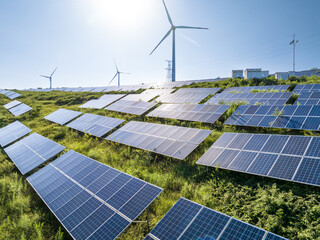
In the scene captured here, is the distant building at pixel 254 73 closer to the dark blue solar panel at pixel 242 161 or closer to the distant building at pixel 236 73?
the distant building at pixel 236 73

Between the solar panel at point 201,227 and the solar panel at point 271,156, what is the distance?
3.18 m

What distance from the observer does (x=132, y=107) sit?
22703 millimetres

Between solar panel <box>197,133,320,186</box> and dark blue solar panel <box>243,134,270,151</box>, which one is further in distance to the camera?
dark blue solar panel <box>243,134,270,151</box>

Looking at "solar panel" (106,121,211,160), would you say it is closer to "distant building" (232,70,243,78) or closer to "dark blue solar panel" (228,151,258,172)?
"dark blue solar panel" (228,151,258,172)

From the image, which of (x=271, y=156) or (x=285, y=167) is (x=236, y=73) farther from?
(x=285, y=167)

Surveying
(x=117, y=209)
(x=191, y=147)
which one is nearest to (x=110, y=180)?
(x=117, y=209)

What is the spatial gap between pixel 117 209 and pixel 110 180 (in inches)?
66.9

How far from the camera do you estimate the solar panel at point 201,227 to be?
455 centimetres

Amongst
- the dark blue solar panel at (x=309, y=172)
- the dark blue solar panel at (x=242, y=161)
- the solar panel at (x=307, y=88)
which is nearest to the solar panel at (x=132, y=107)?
the dark blue solar panel at (x=242, y=161)

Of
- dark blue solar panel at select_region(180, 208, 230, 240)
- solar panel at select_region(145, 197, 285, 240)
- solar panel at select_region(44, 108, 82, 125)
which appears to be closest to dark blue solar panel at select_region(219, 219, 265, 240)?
solar panel at select_region(145, 197, 285, 240)

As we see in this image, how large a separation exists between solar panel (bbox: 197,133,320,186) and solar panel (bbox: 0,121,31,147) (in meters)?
16.8

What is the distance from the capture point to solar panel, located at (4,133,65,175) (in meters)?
11.1

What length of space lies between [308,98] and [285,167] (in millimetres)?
13765

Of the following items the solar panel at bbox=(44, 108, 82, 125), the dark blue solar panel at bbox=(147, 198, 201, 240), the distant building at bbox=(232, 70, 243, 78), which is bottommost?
the dark blue solar panel at bbox=(147, 198, 201, 240)
